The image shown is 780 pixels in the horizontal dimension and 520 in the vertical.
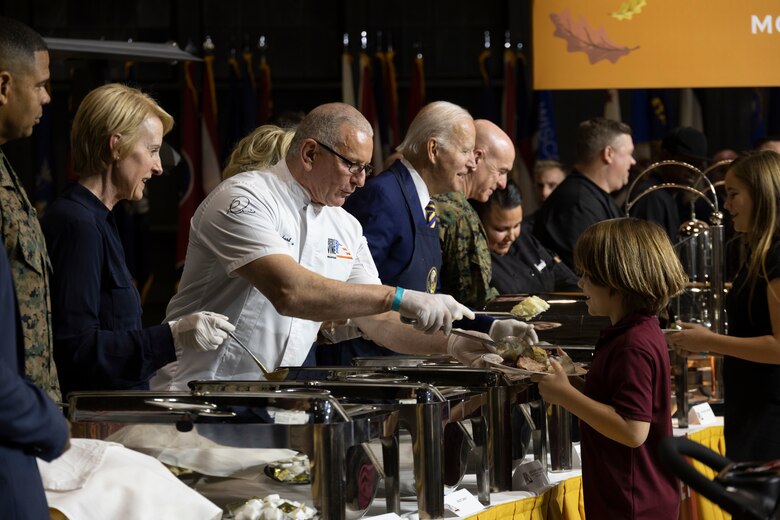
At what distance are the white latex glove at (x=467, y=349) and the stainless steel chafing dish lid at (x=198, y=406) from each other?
2.17ft

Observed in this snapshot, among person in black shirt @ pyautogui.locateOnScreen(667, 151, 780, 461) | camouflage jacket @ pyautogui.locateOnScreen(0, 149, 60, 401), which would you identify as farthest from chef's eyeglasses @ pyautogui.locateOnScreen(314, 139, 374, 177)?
person in black shirt @ pyautogui.locateOnScreen(667, 151, 780, 461)

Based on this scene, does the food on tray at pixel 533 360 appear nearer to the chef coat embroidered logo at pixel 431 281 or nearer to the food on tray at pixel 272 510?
the food on tray at pixel 272 510

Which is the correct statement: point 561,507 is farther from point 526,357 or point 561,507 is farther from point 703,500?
point 703,500

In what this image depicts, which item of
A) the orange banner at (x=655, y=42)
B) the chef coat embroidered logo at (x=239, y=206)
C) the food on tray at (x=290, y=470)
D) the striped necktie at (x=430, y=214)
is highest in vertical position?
the orange banner at (x=655, y=42)

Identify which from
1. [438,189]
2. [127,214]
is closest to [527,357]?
[438,189]

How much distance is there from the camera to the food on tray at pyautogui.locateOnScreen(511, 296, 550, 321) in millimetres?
2561

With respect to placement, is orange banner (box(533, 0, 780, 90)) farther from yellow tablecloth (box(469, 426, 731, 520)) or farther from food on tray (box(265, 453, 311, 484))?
food on tray (box(265, 453, 311, 484))

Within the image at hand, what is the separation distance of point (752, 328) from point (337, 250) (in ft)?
2.88

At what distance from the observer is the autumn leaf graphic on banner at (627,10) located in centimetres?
351

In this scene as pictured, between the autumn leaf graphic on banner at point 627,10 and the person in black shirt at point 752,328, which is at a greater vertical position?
the autumn leaf graphic on banner at point 627,10

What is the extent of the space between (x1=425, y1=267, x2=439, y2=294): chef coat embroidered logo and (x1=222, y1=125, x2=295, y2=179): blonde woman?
1.61ft

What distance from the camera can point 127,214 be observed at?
6133mm

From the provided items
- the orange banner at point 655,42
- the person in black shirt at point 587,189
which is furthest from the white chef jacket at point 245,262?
the person in black shirt at point 587,189

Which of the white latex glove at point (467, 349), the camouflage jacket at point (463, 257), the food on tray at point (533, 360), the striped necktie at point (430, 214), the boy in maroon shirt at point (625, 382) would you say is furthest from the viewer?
the camouflage jacket at point (463, 257)
